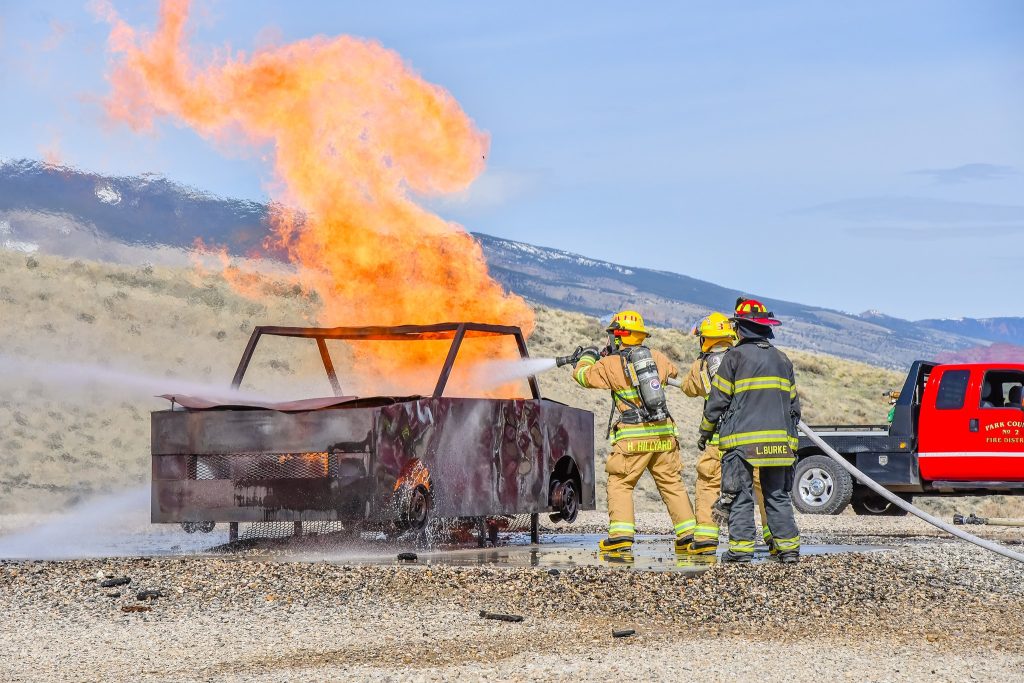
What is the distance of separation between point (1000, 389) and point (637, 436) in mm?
Result: 7751

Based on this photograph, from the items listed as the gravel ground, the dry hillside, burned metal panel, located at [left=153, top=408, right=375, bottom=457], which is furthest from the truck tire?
burned metal panel, located at [left=153, top=408, right=375, bottom=457]

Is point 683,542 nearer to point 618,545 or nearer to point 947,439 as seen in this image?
point 618,545

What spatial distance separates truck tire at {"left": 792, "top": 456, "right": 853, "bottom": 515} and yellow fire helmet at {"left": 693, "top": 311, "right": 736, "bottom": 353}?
6.74 metres

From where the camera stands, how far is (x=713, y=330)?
11977 millimetres

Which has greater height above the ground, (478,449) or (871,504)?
(478,449)

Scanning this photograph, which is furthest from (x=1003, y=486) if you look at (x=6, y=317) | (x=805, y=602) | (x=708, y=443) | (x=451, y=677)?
(x=6, y=317)

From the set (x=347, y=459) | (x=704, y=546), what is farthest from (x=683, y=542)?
(x=347, y=459)

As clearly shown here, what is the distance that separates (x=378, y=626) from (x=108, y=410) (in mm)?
27107

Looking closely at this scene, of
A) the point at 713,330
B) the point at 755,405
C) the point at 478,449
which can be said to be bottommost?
the point at 478,449

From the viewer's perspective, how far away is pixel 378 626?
7.73 meters

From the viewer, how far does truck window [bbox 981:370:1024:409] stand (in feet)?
56.5

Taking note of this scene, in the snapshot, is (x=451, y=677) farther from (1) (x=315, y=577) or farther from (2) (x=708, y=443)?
(2) (x=708, y=443)

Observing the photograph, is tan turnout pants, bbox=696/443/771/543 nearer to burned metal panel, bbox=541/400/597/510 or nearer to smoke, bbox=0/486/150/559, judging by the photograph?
burned metal panel, bbox=541/400/597/510

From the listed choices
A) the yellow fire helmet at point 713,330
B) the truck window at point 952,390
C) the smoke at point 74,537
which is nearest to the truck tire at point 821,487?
the truck window at point 952,390
